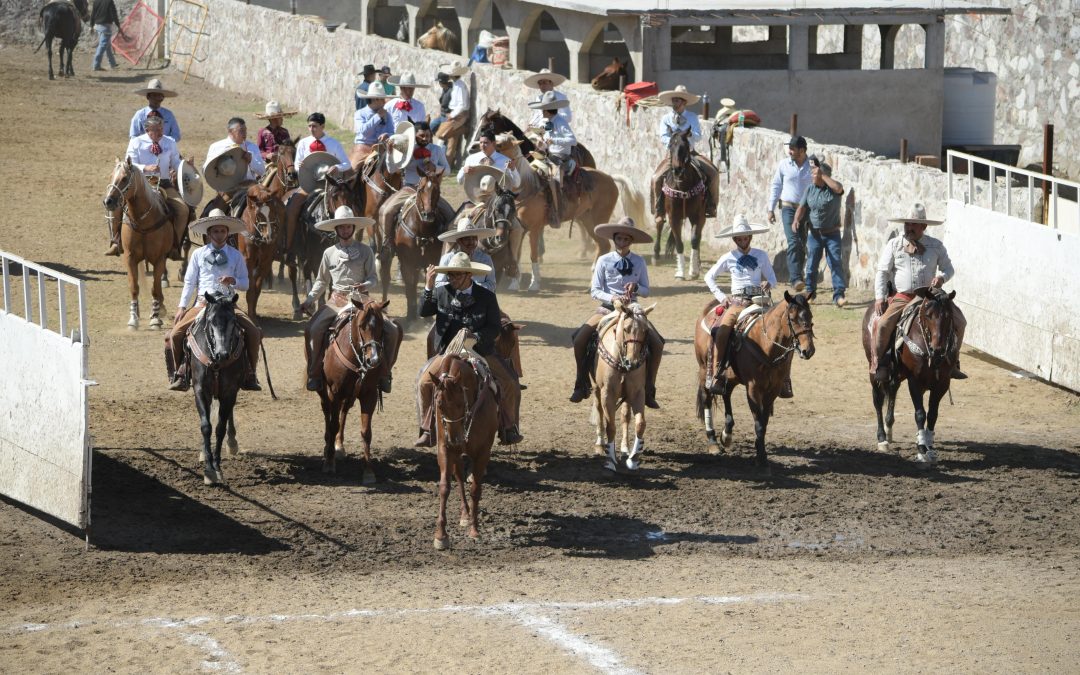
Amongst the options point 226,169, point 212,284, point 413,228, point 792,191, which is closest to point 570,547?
point 212,284

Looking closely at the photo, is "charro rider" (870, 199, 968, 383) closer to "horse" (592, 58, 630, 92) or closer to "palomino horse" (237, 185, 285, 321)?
"palomino horse" (237, 185, 285, 321)

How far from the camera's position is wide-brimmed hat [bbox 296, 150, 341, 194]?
2164 centimetres

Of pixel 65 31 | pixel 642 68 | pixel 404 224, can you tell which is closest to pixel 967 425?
pixel 404 224

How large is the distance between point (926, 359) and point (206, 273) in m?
6.82

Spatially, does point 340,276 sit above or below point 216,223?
below

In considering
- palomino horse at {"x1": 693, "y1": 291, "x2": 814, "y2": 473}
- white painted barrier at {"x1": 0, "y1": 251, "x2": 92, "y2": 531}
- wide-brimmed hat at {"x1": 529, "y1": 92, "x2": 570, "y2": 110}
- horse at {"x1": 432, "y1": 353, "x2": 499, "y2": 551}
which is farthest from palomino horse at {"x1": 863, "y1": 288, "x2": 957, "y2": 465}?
wide-brimmed hat at {"x1": 529, "y1": 92, "x2": 570, "y2": 110}

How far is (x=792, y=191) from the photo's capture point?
2297cm

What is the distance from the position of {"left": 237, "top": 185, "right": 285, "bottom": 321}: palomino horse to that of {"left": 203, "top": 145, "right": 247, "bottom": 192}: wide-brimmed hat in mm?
694

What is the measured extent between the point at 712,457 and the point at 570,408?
246 cm

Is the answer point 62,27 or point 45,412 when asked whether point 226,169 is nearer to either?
point 45,412

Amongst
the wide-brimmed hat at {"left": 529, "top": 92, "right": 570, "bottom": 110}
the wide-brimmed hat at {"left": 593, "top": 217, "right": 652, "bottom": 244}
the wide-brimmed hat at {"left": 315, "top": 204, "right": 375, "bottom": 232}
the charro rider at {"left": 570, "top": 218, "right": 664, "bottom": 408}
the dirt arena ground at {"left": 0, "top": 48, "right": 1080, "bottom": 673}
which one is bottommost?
the dirt arena ground at {"left": 0, "top": 48, "right": 1080, "bottom": 673}

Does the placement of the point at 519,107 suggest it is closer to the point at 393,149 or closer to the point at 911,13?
the point at 911,13

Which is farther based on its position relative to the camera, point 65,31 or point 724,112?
point 65,31

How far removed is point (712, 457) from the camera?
15906mm
